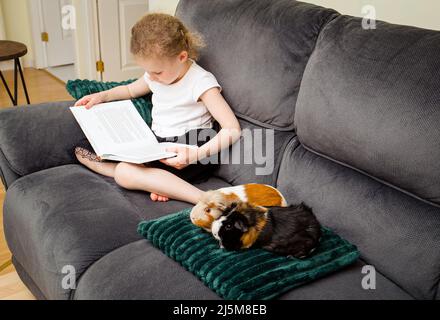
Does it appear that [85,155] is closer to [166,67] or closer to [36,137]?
[36,137]

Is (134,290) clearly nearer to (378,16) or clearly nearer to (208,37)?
(208,37)

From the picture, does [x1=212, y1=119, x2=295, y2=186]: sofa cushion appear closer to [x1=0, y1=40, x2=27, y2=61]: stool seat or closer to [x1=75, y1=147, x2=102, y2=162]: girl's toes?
[x1=75, y1=147, x2=102, y2=162]: girl's toes

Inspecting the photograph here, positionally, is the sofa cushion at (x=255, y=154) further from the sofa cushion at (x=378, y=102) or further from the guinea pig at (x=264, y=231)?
the guinea pig at (x=264, y=231)

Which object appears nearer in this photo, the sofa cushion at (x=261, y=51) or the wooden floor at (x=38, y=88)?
the sofa cushion at (x=261, y=51)

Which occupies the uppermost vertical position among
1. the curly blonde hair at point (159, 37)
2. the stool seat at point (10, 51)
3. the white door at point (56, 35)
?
the curly blonde hair at point (159, 37)

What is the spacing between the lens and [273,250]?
1.21 m

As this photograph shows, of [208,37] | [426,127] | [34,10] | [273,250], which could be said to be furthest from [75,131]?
[34,10]

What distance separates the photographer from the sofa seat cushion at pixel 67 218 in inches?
50.9

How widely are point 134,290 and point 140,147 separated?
2.00 ft

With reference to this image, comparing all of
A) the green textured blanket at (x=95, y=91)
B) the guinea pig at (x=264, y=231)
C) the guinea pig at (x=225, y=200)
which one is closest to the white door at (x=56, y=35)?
the green textured blanket at (x=95, y=91)

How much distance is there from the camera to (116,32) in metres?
3.35

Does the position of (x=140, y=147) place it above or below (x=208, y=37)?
below

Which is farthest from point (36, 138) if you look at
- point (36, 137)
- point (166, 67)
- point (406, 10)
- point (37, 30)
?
point (37, 30)

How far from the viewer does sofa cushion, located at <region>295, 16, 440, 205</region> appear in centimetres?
115
